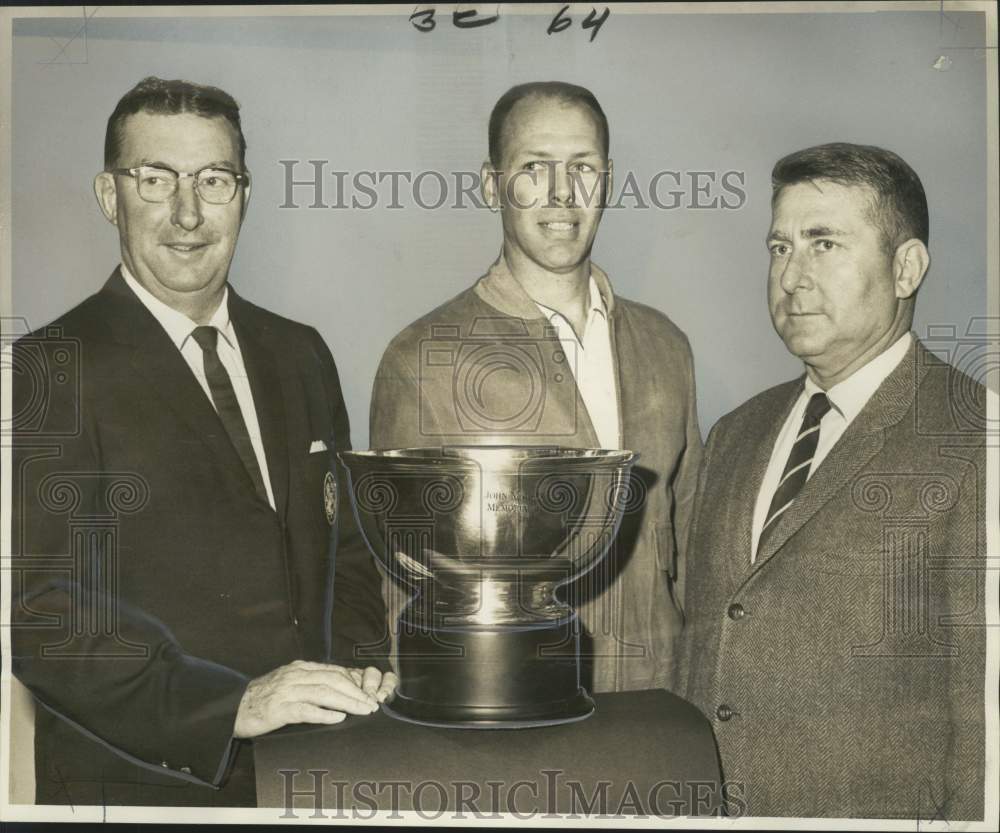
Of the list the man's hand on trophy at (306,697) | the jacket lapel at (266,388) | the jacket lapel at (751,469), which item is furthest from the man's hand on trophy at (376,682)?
the jacket lapel at (751,469)

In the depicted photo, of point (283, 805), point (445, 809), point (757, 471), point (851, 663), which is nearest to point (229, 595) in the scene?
point (283, 805)

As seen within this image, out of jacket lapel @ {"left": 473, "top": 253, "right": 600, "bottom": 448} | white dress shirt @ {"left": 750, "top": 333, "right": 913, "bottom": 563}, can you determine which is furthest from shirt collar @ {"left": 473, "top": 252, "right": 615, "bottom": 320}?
white dress shirt @ {"left": 750, "top": 333, "right": 913, "bottom": 563}

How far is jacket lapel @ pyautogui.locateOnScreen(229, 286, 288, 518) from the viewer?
237 cm

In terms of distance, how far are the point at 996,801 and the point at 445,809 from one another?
1.08 metres

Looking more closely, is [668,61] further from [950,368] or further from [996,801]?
[996,801]

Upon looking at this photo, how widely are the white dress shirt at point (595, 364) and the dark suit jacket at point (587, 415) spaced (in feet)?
0.05

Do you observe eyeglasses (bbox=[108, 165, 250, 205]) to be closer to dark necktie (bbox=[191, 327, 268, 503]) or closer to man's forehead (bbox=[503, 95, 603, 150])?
dark necktie (bbox=[191, 327, 268, 503])

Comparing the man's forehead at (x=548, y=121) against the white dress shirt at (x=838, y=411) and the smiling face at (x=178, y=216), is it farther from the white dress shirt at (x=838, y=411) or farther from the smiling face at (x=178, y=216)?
the white dress shirt at (x=838, y=411)

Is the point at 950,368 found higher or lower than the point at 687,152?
lower

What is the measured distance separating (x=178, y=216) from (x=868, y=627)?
1575 millimetres

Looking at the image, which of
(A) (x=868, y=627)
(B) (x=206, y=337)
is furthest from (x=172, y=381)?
(A) (x=868, y=627)

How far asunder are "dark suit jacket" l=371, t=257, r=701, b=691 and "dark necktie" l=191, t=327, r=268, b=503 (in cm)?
24

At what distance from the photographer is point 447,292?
2418 millimetres

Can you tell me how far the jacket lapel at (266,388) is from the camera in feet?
7.77
